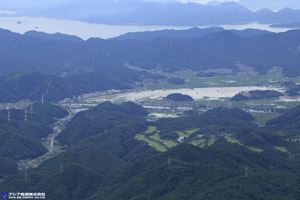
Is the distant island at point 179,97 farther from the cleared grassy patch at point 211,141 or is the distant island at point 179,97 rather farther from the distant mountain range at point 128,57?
the cleared grassy patch at point 211,141

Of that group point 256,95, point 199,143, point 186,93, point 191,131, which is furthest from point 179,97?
point 199,143

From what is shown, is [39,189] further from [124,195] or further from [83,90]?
[83,90]

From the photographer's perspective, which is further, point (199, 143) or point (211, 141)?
point (211, 141)

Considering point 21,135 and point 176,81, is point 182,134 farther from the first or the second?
point 176,81

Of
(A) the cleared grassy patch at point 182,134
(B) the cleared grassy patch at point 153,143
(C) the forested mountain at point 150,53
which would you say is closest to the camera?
(B) the cleared grassy patch at point 153,143

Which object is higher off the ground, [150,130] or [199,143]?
[150,130]

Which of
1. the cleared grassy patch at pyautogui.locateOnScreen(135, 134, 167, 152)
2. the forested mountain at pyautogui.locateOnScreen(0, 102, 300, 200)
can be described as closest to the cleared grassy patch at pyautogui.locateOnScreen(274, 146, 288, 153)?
the forested mountain at pyautogui.locateOnScreen(0, 102, 300, 200)

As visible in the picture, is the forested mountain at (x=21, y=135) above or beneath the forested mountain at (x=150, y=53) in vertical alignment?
beneath

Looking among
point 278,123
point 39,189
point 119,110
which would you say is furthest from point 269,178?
point 119,110

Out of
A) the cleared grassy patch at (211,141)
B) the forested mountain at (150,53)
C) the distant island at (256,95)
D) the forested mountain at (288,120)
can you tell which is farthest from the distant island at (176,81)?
the cleared grassy patch at (211,141)

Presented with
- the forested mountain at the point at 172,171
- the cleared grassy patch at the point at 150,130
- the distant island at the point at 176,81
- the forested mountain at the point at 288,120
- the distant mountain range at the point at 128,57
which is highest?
the distant mountain range at the point at 128,57
